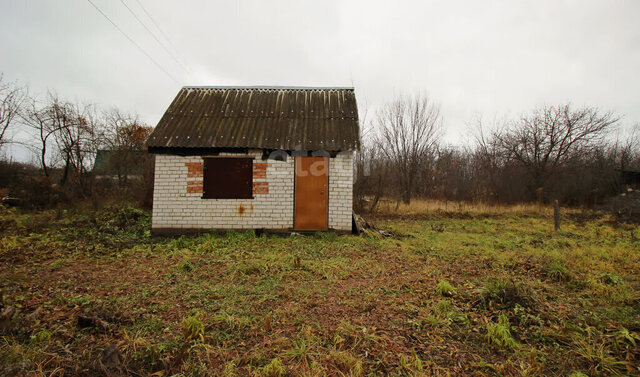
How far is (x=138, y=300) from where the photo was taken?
3.96 m

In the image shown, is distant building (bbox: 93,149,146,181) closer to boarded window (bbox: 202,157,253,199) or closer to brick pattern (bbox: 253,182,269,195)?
boarded window (bbox: 202,157,253,199)

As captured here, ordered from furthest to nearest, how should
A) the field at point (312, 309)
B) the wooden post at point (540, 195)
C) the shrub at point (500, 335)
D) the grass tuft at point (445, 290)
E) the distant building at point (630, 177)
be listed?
1. the wooden post at point (540, 195)
2. the distant building at point (630, 177)
3. the grass tuft at point (445, 290)
4. the shrub at point (500, 335)
5. the field at point (312, 309)

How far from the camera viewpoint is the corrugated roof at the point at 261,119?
Result: 28.0ft

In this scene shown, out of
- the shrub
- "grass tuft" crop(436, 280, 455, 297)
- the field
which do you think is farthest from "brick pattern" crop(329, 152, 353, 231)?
the shrub

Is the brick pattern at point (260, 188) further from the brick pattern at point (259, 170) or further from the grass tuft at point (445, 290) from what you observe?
the grass tuft at point (445, 290)

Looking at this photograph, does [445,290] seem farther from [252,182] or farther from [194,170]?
[194,170]

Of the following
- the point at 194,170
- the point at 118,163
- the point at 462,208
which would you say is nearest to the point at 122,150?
the point at 118,163

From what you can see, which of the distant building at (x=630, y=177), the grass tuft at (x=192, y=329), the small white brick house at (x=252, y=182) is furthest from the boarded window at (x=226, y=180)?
the distant building at (x=630, y=177)

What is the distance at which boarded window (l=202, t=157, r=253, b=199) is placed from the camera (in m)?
8.56

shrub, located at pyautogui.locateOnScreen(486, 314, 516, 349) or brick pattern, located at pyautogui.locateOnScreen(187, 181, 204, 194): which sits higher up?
brick pattern, located at pyautogui.locateOnScreen(187, 181, 204, 194)

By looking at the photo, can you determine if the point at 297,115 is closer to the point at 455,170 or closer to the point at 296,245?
the point at 296,245

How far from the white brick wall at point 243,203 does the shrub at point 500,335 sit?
5534 mm

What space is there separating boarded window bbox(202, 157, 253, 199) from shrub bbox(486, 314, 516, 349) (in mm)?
6852

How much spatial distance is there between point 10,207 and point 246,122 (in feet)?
36.1
